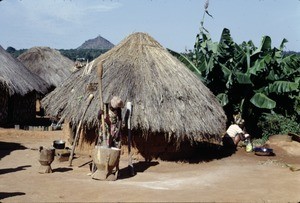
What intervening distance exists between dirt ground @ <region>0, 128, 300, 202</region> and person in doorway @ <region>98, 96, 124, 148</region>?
68 cm

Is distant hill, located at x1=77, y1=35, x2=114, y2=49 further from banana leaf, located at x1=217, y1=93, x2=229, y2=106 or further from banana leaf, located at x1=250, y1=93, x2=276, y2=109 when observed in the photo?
banana leaf, located at x1=250, y1=93, x2=276, y2=109

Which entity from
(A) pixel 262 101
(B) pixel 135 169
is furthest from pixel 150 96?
(A) pixel 262 101

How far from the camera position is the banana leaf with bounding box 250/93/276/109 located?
1320 cm

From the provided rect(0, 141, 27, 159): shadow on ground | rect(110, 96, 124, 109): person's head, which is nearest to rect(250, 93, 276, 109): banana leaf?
rect(110, 96, 124, 109): person's head

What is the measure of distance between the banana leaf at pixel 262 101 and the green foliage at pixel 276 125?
1146mm

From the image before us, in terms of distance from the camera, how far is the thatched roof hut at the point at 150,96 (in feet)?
31.0

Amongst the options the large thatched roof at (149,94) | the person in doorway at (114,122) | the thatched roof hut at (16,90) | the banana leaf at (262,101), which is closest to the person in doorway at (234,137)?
the banana leaf at (262,101)

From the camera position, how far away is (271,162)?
10.3 m

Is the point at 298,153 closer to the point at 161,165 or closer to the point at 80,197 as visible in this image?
the point at 161,165

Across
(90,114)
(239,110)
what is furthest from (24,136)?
(239,110)

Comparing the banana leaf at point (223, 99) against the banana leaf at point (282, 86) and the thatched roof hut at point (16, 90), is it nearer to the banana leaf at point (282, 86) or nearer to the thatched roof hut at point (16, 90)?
the banana leaf at point (282, 86)

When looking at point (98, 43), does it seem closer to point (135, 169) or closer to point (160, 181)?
point (135, 169)

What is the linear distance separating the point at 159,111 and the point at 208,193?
10.4 ft

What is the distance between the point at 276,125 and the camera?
1429 centimetres
